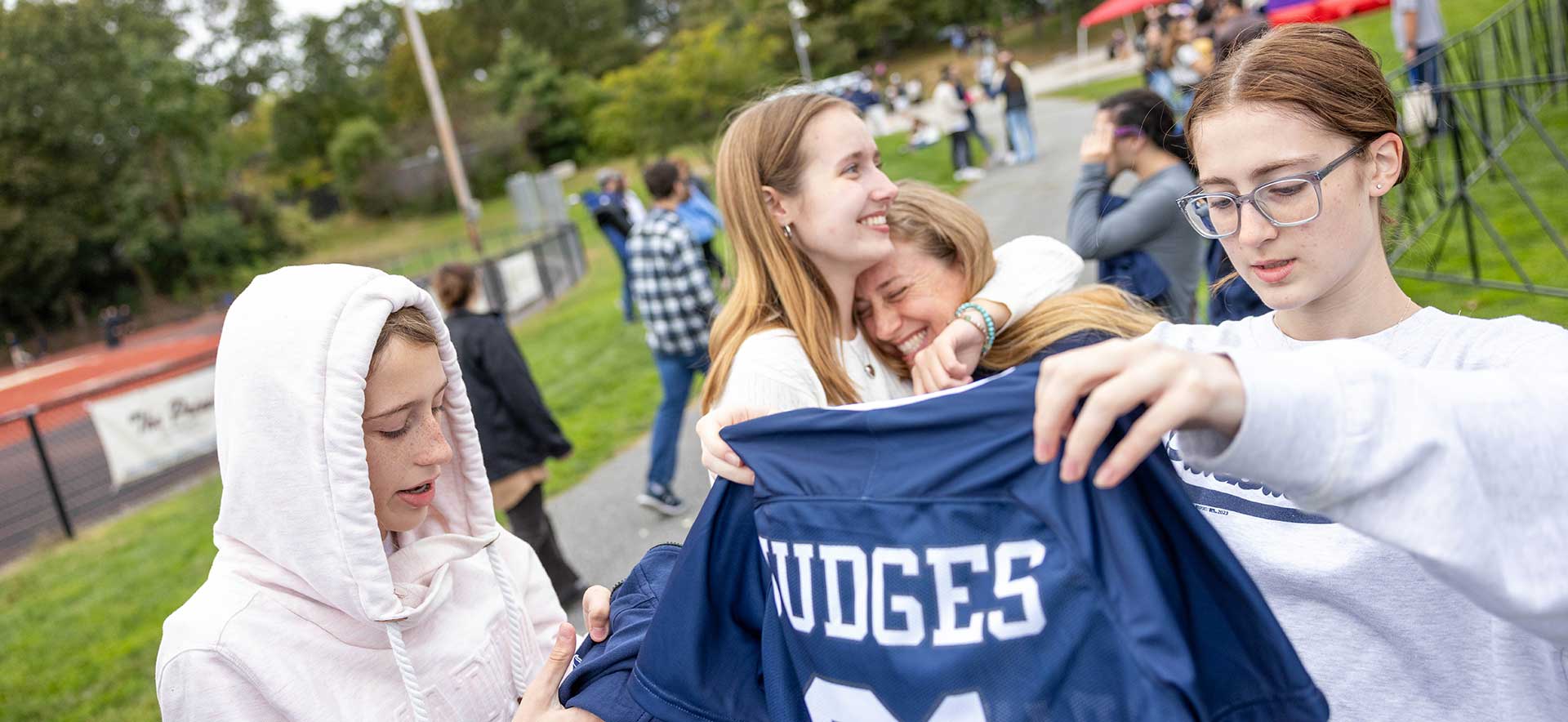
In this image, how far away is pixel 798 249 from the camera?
246cm

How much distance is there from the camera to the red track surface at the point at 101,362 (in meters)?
26.3

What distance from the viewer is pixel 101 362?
106 feet

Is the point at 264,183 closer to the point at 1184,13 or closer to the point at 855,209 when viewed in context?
the point at 1184,13

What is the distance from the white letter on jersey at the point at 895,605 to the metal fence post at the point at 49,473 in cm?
1067

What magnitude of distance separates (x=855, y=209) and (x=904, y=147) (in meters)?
23.7

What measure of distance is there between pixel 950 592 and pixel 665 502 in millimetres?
5099

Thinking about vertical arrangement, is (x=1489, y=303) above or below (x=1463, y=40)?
below

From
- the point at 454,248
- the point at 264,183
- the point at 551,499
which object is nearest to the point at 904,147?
the point at 454,248

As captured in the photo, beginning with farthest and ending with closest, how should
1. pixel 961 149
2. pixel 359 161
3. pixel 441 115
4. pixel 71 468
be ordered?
1. pixel 359 161
2. pixel 441 115
3. pixel 961 149
4. pixel 71 468

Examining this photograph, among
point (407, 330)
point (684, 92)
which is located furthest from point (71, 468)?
point (684, 92)

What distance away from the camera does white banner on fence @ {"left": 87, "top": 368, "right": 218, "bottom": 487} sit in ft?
34.0

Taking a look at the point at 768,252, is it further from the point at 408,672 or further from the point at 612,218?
the point at 612,218

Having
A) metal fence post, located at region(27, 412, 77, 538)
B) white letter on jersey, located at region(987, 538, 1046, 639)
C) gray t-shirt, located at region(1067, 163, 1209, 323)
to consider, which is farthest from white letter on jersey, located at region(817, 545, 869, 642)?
metal fence post, located at region(27, 412, 77, 538)

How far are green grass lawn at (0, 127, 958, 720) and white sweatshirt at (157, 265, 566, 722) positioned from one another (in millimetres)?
4582
